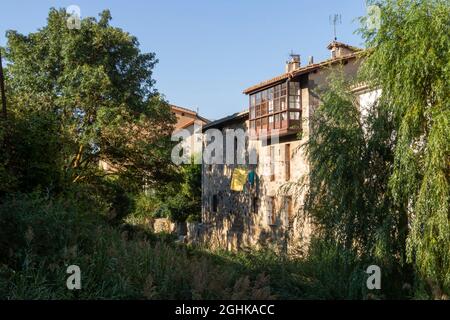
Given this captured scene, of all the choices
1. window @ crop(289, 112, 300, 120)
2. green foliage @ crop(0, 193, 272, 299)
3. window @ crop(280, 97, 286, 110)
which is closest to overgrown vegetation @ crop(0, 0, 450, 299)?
green foliage @ crop(0, 193, 272, 299)

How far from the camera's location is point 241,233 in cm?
2362

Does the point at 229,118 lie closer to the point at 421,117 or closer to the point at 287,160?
the point at 287,160

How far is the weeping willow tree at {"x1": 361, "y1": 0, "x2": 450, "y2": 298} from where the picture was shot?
8141 millimetres

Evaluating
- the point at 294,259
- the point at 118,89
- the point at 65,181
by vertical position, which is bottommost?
the point at 294,259

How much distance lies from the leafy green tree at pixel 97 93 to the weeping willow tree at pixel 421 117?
10.7 meters

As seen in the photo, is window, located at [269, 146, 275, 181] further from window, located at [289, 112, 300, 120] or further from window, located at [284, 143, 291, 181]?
window, located at [289, 112, 300, 120]

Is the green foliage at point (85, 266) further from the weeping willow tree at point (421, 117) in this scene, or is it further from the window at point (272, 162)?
the window at point (272, 162)

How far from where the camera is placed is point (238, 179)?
77.9ft

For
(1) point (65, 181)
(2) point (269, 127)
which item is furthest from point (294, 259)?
(2) point (269, 127)

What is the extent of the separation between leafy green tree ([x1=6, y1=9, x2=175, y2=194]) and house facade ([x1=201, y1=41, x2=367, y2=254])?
3939mm

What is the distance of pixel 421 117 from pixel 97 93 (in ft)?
41.1

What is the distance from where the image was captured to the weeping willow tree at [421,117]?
8141 millimetres
